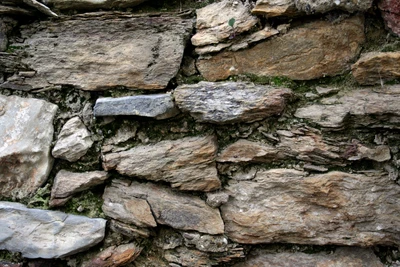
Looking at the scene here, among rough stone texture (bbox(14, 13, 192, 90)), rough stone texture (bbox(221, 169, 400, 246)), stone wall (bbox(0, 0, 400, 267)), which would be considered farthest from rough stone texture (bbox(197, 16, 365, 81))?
rough stone texture (bbox(221, 169, 400, 246))

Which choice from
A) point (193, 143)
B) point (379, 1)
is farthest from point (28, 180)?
point (379, 1)

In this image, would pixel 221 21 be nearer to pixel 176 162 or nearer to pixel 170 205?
pixel 176 162

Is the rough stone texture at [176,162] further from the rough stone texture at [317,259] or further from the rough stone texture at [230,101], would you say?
the rough stone texture at [317,259]

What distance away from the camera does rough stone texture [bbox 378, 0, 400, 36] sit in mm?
1825

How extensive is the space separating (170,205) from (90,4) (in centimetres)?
138

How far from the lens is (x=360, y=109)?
6.15 feet

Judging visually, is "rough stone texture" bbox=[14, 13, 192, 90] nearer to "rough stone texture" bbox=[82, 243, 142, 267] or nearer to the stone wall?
the stone wall

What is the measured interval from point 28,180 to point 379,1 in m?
2.27

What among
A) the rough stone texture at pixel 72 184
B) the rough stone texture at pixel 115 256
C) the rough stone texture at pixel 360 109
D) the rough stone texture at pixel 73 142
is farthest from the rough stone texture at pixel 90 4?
the rough stone texture at pixel 115 256

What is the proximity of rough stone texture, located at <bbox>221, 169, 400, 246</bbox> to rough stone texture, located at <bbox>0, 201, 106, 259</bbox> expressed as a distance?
0.83 m

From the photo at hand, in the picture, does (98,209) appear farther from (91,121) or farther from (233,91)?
(233,91)

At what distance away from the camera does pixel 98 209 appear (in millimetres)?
2271

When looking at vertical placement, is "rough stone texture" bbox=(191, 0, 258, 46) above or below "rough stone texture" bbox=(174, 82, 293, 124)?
above

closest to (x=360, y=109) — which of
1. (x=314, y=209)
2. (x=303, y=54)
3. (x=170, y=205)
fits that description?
(x=303, y=54)
